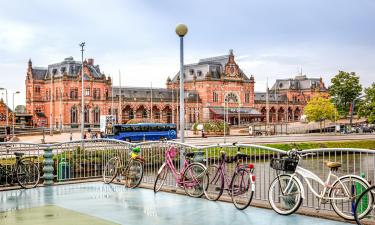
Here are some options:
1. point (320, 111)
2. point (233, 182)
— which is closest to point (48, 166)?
point (233, 182)

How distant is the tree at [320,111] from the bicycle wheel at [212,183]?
268 ft

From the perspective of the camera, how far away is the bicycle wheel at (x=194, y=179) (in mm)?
11193

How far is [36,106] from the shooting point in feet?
267

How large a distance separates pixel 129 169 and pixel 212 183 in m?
3.09

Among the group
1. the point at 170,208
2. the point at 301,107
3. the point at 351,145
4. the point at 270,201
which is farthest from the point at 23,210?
the point at 301,107

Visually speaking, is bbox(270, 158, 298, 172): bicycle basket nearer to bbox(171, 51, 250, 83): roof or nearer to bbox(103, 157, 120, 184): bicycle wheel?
bbox(103, 157, 120, 184): bicycle wheel

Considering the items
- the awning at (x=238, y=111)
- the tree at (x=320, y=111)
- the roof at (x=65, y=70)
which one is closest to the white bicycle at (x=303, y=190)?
the roof at (x=65, y=70)

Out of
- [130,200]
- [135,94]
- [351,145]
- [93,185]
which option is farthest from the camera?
[135,94]

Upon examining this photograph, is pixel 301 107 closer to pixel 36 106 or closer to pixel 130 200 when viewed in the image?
pixel 36 106

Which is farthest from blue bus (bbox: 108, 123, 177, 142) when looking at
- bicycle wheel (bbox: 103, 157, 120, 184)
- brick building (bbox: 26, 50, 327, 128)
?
bicycle wheel (bbox: 103, 157, 120, 184)

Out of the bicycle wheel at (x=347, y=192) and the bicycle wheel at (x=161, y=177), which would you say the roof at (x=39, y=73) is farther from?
the bicycle wheel at (x=347, y=192)

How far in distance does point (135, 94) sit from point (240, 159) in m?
76.6

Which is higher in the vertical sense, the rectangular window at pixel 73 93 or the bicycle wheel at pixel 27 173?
the rectangular window at pixel 73 93

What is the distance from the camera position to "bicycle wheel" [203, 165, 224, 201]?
34.9ft
